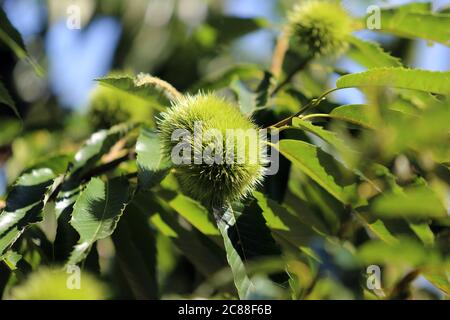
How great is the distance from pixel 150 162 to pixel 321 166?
13.7 inches

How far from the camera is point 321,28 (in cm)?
174

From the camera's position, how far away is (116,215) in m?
1.14

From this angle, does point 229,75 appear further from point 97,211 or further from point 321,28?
point 97,211

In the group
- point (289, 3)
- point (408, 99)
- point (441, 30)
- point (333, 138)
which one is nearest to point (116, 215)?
point (333, 138)

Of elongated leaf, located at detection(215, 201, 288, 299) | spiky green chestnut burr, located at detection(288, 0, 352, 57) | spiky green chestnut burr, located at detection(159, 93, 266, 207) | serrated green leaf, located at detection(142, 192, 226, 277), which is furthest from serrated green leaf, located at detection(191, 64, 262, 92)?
elongated leaf, located at detection(215, 201, 288, 299)

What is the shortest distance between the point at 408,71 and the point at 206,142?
15.1 inches

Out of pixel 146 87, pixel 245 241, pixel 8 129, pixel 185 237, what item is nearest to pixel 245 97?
pixel 146 87

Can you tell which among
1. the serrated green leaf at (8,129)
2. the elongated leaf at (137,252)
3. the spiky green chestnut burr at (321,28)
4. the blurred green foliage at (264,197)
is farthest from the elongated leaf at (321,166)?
the serrated green leaf at (8,129)

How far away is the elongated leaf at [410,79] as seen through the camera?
111cm

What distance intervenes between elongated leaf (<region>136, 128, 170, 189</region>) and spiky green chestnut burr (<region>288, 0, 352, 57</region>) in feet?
2.11

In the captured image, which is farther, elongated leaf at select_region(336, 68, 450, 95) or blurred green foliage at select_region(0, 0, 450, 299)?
elongated leaf at select_region(336, 68, 450, 95)

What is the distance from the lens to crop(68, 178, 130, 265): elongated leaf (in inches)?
41.2

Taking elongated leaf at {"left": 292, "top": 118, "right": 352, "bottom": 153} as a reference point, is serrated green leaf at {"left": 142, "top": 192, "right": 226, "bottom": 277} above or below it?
below

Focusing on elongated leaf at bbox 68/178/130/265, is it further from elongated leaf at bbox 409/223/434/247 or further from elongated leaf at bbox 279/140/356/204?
elongated leaf at bbox 409/223/434/247
